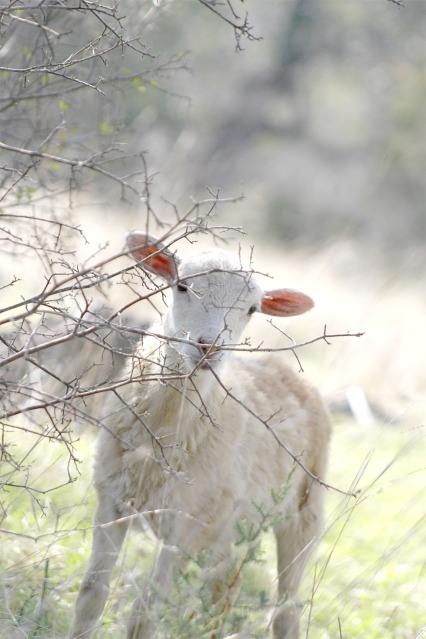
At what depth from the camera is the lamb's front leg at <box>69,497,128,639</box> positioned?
14.0ft

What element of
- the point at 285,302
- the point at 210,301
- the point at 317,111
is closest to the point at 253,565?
the point at 285,302

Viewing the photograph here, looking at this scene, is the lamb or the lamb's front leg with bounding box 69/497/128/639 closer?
the lamb's front leg with bounding box 69/497/128/639

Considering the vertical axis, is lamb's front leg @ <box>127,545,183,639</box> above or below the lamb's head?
below

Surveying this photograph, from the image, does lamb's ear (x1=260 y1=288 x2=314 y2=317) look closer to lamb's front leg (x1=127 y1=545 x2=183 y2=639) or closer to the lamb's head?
the lamb's head

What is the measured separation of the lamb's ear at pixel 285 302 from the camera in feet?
17.5

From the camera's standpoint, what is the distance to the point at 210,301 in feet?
15.3

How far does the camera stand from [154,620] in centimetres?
329

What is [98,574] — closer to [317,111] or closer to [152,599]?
[152,599]

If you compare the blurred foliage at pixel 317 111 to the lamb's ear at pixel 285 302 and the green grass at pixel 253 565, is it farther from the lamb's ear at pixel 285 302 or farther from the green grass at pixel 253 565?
the lamb's ear at pixel 285 302

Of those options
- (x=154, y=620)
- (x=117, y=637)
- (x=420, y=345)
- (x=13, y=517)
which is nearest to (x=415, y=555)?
(x=13, y=517)

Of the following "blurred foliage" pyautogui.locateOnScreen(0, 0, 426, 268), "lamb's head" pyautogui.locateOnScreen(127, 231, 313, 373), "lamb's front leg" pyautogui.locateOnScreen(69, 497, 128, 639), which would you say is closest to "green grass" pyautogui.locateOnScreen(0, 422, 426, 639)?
"lamb's front leg" pyautogui.locateOnScreen(69, 497, 128, 639)

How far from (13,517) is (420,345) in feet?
32.8

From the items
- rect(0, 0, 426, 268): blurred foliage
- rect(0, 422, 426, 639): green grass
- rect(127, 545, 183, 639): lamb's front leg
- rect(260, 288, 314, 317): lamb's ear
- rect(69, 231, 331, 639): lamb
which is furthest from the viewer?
rect(0, 0, 426, 268): blurred foliage

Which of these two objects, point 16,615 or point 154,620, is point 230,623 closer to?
point 154,620
